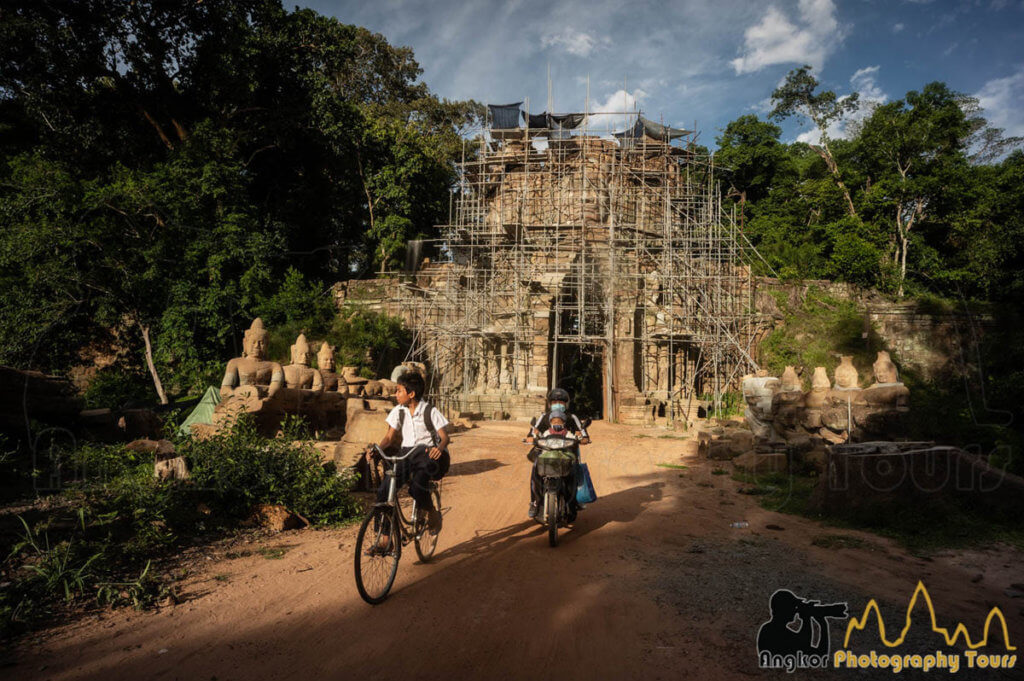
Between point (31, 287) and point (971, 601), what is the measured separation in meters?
19.5

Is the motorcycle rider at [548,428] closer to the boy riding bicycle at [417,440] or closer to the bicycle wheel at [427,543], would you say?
the bicycle wheel at [427,543]

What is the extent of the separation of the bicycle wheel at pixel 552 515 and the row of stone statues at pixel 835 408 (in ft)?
20.2

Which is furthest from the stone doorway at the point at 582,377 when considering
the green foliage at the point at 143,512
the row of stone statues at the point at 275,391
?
the green foliage at the point at 143,512

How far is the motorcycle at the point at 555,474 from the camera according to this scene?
5.13 m

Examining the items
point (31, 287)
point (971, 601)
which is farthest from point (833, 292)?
point (31, 287)

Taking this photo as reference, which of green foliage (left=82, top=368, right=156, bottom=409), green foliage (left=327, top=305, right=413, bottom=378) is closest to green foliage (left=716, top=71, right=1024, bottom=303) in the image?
Result: green foliage (left=327, top=305, right=413, bottom=378)

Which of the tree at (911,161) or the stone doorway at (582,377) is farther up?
the tree at (911,161)

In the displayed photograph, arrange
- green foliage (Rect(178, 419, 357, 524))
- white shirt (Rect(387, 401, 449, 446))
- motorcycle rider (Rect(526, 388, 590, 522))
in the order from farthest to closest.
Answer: green foliage (Rect(178, 419, 357, 524)) < motorcycle rider (Rect(526, 388, 590, 522)) < white shirt (Rect(387, 401, 449, 446))

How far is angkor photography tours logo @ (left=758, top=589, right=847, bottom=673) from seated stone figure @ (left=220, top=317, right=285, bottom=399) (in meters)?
8.06

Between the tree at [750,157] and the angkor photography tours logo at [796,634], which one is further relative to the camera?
the tree at [750,157]

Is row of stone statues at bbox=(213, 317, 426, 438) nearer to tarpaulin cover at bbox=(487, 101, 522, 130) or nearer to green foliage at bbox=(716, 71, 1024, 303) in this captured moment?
tarpaulin cover at bbox=(487, 101, 522, 130)

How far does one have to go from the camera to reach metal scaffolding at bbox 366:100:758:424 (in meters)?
18.3

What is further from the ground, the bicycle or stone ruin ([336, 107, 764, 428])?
stone ruin ([336, 107, 764, 428])

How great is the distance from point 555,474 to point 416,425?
1.51 m
